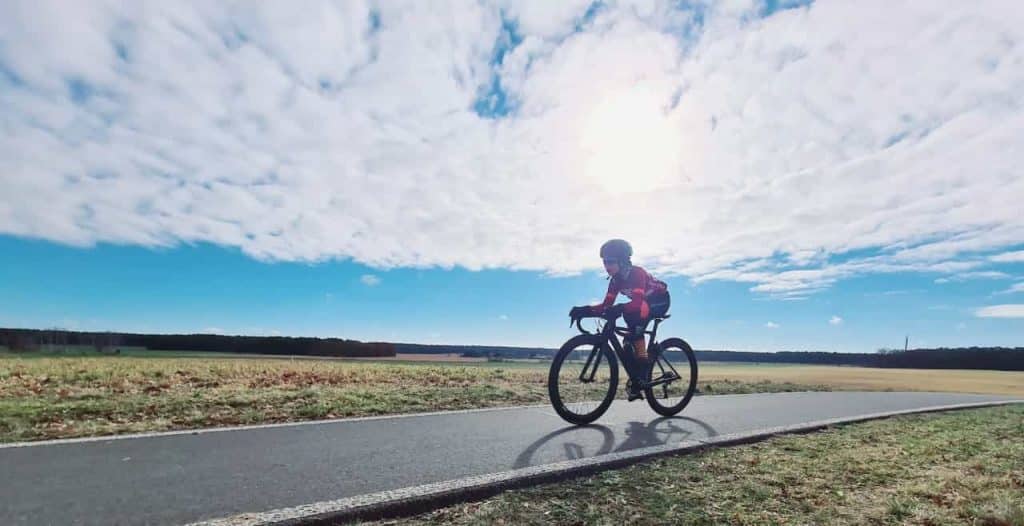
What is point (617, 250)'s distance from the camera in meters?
7.04

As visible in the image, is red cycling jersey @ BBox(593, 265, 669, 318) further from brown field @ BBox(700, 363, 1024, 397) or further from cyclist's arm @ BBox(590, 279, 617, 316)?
brown field @ BBox(700, 363, 1024, 397)

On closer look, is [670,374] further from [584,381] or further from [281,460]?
[281,460]

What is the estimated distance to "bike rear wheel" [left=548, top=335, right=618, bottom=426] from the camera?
6441mm

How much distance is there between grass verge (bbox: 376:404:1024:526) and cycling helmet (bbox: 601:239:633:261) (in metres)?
2.73

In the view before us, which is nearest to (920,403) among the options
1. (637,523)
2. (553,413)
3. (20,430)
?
(553,413)

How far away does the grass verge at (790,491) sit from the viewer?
309 cm

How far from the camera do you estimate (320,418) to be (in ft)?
21.9

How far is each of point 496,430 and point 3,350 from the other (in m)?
50.0

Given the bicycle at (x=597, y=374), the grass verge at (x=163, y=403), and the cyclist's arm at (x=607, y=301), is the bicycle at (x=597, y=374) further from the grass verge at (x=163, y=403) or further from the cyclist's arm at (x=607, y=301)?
the grass verge at (x=163, y=403)

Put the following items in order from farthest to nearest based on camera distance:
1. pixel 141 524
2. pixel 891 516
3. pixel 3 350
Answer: pixel 3 350 < pixel 891 516 < pixel 141 524

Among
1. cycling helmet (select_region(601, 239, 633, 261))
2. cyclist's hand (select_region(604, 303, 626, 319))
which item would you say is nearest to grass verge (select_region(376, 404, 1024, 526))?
cyclist's hand (select_region(604, 303, 626, 319))

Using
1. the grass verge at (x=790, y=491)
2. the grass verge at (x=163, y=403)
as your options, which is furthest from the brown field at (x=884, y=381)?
the grass verge at (x=790, y=491)

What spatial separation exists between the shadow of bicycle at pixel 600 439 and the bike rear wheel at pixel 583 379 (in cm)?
34

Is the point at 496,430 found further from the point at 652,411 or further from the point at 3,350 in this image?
the point at 3,350
